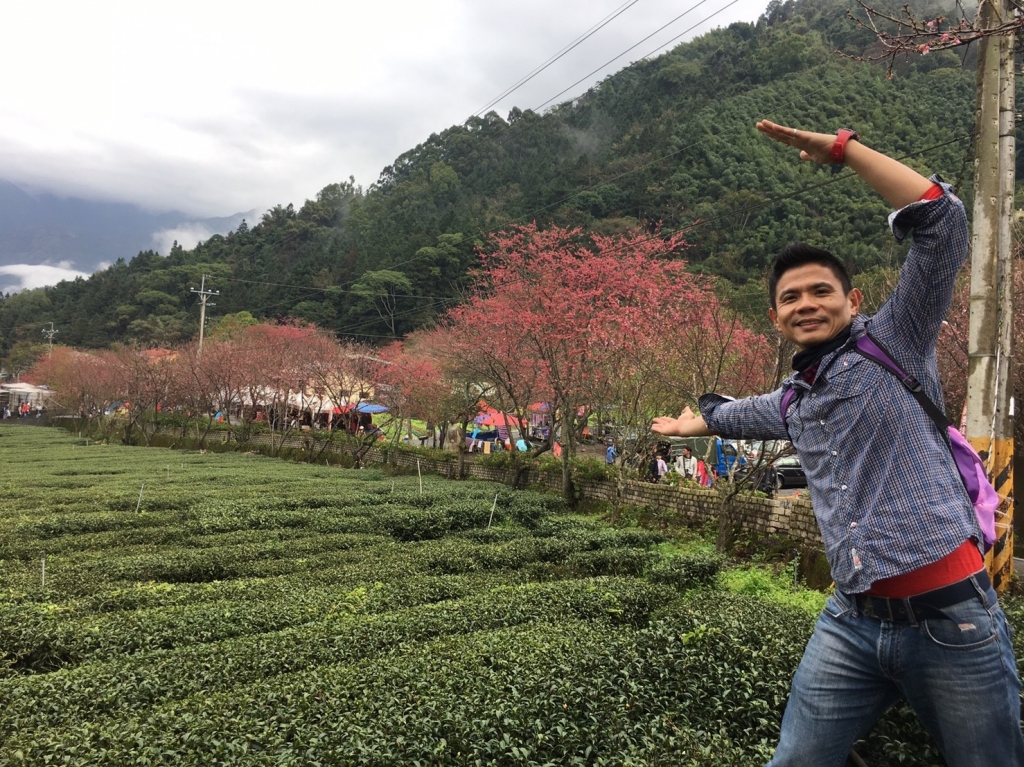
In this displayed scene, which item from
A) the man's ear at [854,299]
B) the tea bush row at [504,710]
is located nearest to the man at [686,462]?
the tea bush row at [504,710]

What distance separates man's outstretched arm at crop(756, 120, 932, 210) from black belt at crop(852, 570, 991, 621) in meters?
0.93

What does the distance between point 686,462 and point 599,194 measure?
2906cm

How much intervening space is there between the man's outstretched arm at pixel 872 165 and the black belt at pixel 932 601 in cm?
93

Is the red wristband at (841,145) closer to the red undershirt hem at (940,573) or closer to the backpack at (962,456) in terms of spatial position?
the backpack at (962,456)

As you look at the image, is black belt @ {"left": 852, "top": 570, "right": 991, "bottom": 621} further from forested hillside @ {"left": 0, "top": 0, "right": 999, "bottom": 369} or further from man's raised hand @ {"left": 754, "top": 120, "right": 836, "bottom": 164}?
forested hillside @ {"left": 0, "top": 0, "right": 999, "bottom": 369}

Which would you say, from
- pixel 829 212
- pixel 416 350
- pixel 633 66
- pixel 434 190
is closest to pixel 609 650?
pixel 416 350

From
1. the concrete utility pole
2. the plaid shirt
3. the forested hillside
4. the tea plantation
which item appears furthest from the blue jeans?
the forested hillside

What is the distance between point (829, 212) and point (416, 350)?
843 inches

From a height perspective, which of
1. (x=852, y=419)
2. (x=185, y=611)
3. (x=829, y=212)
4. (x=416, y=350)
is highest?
(x=829, y=212)

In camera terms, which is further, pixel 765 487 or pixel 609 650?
pixel 765 487

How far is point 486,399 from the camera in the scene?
69.5 ft

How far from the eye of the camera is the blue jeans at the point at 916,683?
1.61m

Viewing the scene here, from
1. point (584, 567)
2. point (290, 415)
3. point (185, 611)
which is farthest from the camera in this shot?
point (290, 415)

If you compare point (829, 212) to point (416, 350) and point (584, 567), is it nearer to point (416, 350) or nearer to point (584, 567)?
point (416, 350)
